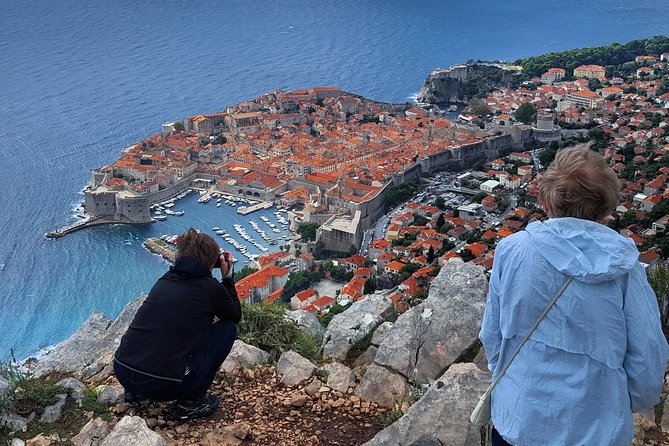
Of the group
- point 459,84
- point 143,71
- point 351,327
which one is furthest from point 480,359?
point 143,71

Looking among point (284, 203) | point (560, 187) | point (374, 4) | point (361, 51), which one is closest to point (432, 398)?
point (560, 187)

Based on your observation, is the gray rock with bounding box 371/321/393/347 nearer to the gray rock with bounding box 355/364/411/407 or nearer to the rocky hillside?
the rocky hillside

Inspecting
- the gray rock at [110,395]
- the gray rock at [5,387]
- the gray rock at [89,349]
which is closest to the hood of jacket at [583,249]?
the gray rock at [110,395]

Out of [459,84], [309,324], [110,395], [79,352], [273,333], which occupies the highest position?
[110,395]

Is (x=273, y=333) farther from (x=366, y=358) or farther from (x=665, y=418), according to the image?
(x=665, y=418)

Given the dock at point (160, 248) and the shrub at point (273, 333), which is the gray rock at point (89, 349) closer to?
the shrub at point (273, 333)

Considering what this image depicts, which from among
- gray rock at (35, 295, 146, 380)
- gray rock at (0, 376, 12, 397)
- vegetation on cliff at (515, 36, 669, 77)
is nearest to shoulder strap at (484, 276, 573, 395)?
gray rock at (0, 376, 12, 397)
